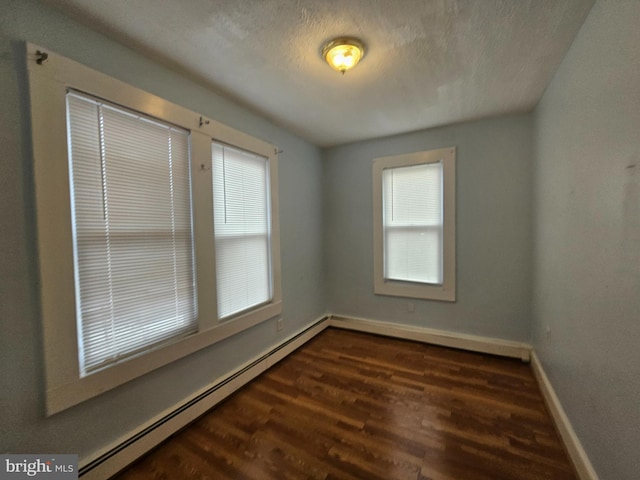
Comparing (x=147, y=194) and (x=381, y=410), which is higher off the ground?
(x=147, y=194)

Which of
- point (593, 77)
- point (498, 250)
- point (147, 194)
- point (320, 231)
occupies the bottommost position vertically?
point (498, 250)

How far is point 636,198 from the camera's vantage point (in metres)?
0.93

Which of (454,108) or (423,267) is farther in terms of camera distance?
(423,267)

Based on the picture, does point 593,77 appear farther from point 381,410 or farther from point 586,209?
point 381,410

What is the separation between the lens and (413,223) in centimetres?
295

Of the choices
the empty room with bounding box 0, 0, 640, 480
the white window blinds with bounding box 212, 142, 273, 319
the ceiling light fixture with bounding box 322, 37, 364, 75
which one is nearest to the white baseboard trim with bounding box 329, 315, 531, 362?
the empty room with bounding box 0, 0, 640, 480

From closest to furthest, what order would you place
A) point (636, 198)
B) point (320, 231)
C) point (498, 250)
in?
1. point (636, 198)
2. point (498, 250)
3. point (320, 231)

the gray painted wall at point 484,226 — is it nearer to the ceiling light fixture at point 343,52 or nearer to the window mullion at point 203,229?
the ceiling light fixture at point 343,52

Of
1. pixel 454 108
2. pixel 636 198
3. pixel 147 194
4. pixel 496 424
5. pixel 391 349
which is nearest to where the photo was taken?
pixel 636 198

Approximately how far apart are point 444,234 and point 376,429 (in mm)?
1988

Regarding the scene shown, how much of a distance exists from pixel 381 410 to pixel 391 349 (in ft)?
3.35

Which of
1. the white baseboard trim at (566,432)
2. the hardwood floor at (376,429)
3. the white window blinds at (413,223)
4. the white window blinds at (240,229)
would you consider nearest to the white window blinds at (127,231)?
the white window blinds at (240,229)

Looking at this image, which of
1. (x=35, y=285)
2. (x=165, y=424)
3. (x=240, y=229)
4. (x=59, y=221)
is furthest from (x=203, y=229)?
(x=165, y=424)

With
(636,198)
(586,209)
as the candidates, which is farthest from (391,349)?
(636,198)
